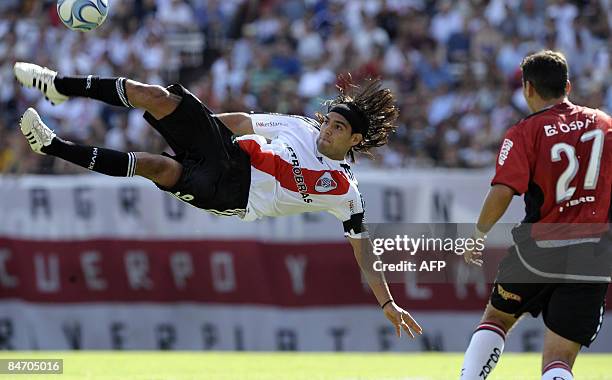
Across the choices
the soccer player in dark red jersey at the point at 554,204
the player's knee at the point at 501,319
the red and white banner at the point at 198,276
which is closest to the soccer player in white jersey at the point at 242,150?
the player's knee at the point at 501,319

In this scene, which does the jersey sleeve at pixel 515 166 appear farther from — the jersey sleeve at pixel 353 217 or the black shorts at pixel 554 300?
the jersey sleeve at pixel 353 217

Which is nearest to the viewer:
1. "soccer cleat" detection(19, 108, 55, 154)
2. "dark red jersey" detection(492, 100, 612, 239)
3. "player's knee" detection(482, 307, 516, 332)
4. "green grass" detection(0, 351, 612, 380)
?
"dark red jersey" detection(492, 100, 612, 239)

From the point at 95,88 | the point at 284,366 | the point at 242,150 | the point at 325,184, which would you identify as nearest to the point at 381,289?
the point at 325,184

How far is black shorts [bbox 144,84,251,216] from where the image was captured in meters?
8.20

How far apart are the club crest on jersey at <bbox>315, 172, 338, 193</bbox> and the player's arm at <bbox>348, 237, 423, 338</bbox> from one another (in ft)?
1.41

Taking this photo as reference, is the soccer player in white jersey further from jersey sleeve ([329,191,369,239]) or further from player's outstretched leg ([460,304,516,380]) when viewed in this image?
player's outstretched leg ([460,304,516,380])

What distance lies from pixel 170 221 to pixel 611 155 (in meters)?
8.25

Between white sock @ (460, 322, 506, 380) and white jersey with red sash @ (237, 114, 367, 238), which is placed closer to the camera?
white sock @ (460, 322, 506, 380)

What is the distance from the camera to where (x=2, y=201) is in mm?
14258

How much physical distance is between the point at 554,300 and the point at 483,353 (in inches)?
22.2

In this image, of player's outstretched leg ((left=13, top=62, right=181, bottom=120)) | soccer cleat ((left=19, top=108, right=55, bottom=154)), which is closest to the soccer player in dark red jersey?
player's outstretched leg ((left=13, top=62, right=181, bottom=120))

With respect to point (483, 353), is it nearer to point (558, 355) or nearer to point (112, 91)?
point (558, 355)

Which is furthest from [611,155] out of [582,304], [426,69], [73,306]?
[426,69]

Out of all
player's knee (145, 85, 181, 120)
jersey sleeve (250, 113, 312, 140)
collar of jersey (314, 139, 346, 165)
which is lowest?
collar of jersey (314, 139, 346, 165)
